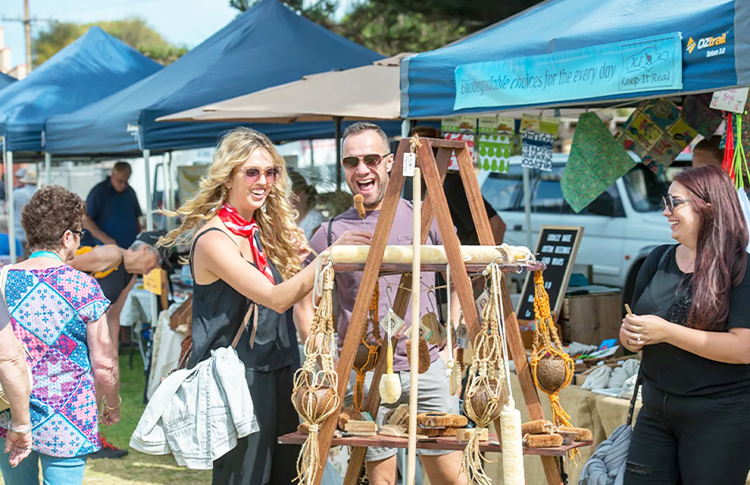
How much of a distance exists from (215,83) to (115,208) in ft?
9.94

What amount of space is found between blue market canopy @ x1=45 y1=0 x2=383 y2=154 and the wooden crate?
375cm

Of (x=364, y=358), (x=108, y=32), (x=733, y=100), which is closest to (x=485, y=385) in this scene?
(x=364, y=358)

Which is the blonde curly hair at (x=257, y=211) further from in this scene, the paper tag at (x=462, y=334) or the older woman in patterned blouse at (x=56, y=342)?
the paper tag at (x=462, y=334)

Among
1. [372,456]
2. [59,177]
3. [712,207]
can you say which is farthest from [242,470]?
[59,177]

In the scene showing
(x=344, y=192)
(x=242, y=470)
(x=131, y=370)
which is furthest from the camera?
(x=131, y=370)

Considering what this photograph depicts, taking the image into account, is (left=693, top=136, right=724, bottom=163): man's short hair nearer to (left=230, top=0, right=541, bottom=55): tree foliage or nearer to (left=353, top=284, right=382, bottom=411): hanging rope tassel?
(left=353, top=284, right=382, bottom=411): hanging rope tassel

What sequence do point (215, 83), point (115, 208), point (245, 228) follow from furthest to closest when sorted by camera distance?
point (115, 208), point (215, 83), point (245, 228)

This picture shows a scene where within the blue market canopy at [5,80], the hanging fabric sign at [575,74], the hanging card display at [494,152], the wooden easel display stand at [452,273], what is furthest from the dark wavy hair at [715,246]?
the blue market canopy at [5,80]

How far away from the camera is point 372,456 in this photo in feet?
10.2

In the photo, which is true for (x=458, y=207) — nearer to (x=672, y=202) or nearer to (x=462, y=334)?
(x=672, y=202)

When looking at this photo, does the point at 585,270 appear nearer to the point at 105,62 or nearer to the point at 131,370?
the point at 131,370

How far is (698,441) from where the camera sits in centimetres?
270

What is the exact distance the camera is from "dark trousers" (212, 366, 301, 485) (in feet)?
8.95

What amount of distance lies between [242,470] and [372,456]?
57 cm
